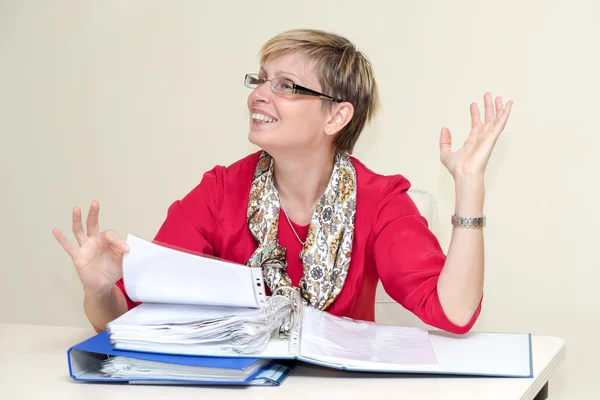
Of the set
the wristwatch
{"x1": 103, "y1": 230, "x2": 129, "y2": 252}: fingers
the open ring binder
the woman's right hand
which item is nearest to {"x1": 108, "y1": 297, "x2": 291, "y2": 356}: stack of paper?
the open ring binder

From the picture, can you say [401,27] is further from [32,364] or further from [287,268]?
[32,364]

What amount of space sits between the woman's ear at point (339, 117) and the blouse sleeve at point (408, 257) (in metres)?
0.20

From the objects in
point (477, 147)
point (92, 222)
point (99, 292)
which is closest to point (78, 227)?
point (92, 222)

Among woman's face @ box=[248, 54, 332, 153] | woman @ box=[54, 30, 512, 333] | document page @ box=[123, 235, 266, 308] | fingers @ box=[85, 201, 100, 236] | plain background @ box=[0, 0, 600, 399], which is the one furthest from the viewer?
plain background @ box=[0, 0, 600, 399]

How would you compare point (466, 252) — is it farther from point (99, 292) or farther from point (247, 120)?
point (247, 120)

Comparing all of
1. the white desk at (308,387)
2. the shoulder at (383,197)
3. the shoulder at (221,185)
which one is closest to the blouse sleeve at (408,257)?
the shoulder at (383,197)

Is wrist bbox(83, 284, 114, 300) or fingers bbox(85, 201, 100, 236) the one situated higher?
fingers bbox(85, 201, 100, 236)

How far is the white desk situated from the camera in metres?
1.21

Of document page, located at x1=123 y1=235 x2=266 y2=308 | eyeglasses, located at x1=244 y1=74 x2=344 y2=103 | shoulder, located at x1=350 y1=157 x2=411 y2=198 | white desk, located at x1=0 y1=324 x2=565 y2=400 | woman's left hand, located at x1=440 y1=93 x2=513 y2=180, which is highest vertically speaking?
eyeglasses, located at x1=244 y1=74 x2=344 y2=103

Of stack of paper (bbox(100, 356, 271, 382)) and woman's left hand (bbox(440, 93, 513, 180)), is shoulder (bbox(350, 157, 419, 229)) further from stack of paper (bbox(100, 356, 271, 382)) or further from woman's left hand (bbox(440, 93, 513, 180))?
stack of paper (bbox(100, 356, 271, 382))

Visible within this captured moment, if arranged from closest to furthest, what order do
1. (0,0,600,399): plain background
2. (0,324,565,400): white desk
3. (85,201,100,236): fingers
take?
(0,324,565,400): white desk → (85,201,100,236): fingers → (0,0,600,399): plain background

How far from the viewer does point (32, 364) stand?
4.60 feet

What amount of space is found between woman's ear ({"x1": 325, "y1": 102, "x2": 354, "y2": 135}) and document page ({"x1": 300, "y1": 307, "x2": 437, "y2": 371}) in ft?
1.91

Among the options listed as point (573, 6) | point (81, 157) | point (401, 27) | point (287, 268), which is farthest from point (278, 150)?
point (81, 157)
